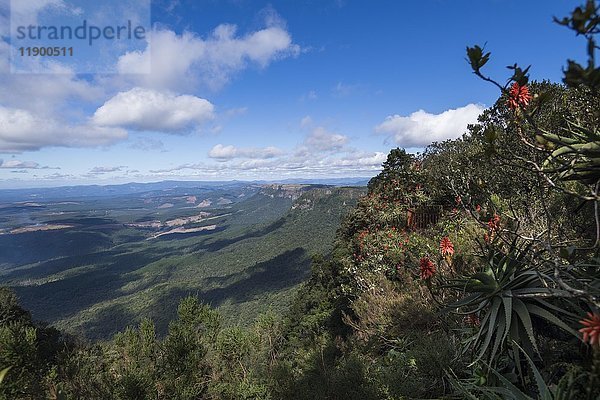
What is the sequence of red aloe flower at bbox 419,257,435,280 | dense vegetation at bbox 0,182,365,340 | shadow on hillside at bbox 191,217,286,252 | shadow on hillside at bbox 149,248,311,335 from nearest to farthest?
red aloe flower at bbox 419,257,435,280
dense vegetation at bbox 0,182,365,340
shadow on hillside at bbox 149,248,311,335
shadow on hillside at bbox 191,217,286,252

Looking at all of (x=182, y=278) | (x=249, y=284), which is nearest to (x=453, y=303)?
(x=249, y=284)

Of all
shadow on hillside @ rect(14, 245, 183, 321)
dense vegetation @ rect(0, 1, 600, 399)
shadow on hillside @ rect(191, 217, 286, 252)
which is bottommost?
shadow on hillside @ rect(14, 245, 183, 321)

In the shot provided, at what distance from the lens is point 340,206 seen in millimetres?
145750

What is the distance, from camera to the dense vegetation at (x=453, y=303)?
2.59 meters

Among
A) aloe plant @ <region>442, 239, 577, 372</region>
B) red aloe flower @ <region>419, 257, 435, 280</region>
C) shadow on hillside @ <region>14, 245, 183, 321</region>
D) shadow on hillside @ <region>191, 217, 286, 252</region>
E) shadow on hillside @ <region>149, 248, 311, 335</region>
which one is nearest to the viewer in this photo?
aloe plant @ <region>442, 239, 577, 372</region>

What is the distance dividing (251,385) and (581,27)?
14.5 metres

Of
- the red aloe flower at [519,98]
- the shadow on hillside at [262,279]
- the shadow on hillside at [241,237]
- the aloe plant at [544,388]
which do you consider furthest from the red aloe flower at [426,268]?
the shadow on hillside at [241,237]

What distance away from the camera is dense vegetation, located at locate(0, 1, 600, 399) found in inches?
102

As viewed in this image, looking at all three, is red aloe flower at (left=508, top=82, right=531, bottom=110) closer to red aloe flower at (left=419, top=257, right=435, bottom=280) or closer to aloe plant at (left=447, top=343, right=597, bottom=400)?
red aloe flower at (left=419, top=257, right=435, bottom=280)

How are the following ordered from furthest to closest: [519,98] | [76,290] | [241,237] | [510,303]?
[241,237] → [76,290] → [510,303] → [519,98]

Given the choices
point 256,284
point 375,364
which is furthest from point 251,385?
point 256,284

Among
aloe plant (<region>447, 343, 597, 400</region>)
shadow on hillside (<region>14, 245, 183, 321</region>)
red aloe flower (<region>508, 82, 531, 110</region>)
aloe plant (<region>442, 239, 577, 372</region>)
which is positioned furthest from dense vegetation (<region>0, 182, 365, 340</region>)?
red aloe flower (<region>508, 82, 531, 110</region>)

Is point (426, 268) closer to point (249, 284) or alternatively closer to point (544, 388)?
point (544, 388)

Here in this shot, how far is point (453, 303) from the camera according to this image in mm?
3689
